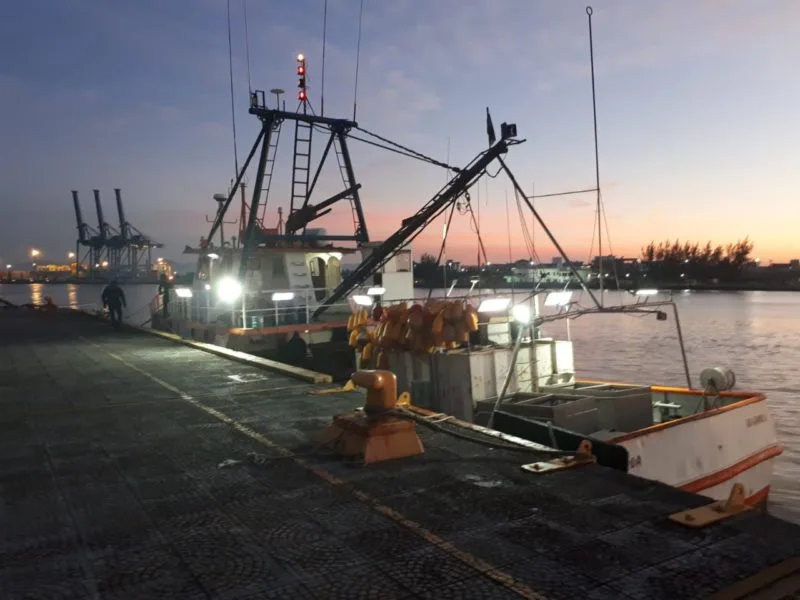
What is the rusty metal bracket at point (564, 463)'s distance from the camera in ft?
18.3

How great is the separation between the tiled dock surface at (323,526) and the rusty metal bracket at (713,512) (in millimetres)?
85

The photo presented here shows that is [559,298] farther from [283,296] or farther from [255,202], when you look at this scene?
[255,202]

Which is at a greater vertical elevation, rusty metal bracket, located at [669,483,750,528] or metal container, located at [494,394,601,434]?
rusty metal bracket, located at [669,483,750,528]

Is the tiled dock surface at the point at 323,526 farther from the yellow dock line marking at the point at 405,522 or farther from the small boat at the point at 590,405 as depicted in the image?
the small boat at the point at 590,405

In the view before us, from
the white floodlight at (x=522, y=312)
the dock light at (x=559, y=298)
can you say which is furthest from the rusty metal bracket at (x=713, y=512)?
the dock light at (x=559, y=298)

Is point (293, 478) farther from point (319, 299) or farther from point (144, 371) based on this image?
point (319, 299)

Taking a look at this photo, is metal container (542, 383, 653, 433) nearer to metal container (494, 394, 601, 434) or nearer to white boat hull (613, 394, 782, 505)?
metal container (494, 394, 601, 434)

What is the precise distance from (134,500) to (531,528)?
328 centimetres

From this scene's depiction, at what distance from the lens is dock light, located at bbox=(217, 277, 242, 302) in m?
20.3

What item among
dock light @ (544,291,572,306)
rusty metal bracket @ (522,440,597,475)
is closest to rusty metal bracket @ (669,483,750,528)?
rusty metal bracket @ (522,440,597,475)

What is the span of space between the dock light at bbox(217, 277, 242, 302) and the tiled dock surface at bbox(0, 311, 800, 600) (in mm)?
12706

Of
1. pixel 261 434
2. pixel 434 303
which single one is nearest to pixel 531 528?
pixel 261 434

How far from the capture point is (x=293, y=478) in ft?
18.5

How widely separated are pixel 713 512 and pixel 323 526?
2.85 meters
